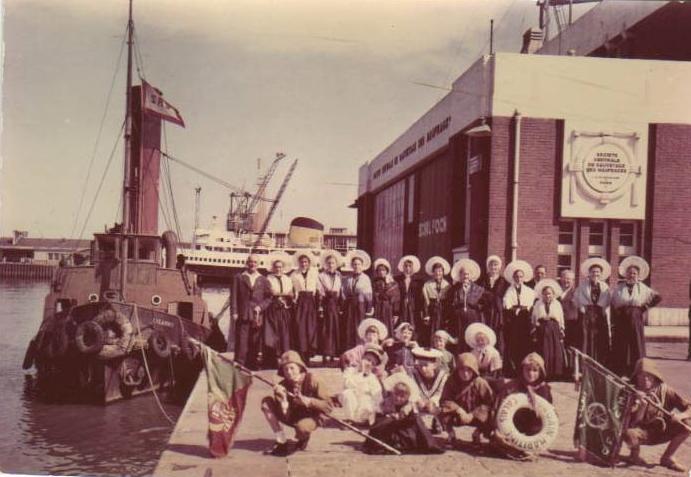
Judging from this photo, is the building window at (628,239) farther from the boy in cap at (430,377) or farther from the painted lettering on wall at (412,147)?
the boy in cap at (430,377)

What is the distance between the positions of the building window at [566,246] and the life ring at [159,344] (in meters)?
5.94

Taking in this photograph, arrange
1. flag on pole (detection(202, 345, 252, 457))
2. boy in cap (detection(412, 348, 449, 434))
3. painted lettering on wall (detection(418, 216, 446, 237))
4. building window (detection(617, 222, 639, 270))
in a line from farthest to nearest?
1. painted lettering on wall (detection(418, 216, 446, 237))
2. building window (detection(617, 222, 639, 270))
3. boy in cap (detection(412, 348, 449, 434))
4. flag on pole (detection(202, 345, 252, 457))

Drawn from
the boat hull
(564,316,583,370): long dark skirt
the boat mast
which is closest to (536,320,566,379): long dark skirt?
(564,316,583,370): long dark skirt

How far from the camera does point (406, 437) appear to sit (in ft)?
18.6

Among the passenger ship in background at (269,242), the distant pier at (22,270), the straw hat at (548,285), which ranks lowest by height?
the distant pier at (22,270)

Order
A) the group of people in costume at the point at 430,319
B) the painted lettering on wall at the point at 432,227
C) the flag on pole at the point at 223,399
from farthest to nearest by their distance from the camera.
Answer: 1. the painted lettering on wall at the point at 432,227
2. the group of people in costume at the point at 430,319
3. the flag on pole at the point at 223,399

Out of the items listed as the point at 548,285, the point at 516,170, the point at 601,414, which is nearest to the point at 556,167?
the point at 516,170

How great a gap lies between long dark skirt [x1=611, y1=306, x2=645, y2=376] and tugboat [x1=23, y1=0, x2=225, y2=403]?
5.41 metres

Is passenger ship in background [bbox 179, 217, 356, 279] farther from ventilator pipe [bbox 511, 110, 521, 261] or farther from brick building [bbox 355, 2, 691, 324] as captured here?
ventilator pipe [bbox 511, 110, 521, 261]

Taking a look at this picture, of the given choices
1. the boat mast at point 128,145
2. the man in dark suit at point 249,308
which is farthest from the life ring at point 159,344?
the man in dark suit at point 249,308

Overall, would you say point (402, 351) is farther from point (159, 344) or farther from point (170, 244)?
point (159, 344)

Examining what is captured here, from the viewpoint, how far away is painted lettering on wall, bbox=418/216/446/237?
39.0ft

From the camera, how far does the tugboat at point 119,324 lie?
1067 centimetres

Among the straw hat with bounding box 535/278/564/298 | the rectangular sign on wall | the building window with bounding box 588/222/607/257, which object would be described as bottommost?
the straw hat with bounding box 535/278/564/298
